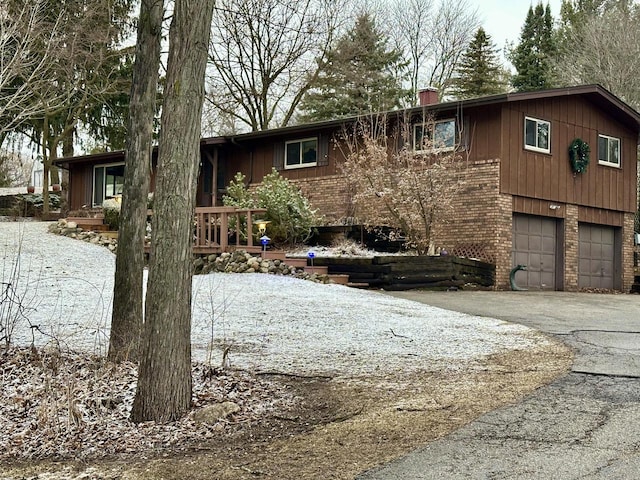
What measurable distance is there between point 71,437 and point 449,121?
48.2 ft

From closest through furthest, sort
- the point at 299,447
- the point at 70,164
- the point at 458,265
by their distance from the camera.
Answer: the point at 299,447, the point at 458,265, the point at 70,164

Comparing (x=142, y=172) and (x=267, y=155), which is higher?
(x=267, y=155)

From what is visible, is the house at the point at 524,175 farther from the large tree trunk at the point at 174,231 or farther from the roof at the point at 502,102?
the large tree trunk at the point at 174,231

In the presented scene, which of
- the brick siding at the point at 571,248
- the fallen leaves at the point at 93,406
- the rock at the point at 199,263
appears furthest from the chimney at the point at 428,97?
the fallen leaves at the point at 93,406

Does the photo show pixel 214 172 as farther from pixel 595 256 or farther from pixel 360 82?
pixel 360 82

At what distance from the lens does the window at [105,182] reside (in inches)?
989

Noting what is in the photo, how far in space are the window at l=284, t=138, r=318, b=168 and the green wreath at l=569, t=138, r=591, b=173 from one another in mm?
6990

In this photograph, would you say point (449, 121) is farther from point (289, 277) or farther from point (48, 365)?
point (48, 365)

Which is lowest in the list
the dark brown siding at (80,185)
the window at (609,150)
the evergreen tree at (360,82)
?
the dark brown siding at (80,185)

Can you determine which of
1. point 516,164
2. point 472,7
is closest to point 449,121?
point 516,164

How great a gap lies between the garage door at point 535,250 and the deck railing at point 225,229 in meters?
6.84

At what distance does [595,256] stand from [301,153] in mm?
8916

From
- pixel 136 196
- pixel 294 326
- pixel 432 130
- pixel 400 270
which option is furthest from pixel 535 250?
pixel 136 196

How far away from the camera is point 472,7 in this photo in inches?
1372
